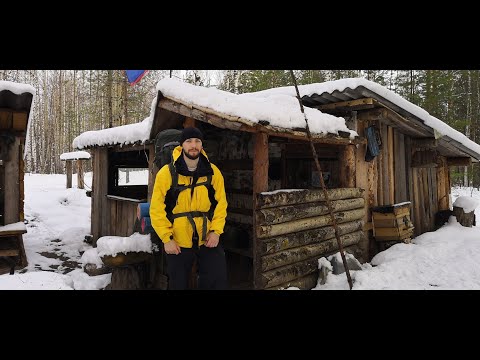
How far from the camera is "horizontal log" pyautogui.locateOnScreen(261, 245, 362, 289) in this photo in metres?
4.45

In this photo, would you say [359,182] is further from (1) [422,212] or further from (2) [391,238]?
(1) [422,212]

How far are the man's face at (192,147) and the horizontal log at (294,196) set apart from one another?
141 cm

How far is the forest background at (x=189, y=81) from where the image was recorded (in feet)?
64.6

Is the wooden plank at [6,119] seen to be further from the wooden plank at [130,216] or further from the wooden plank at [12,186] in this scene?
the wooden plank at [130,216]

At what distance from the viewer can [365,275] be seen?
17.1 feet

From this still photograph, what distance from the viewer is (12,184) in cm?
810

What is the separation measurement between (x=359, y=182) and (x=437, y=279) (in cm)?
242

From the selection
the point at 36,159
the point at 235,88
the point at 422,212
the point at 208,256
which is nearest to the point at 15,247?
the point at 208,256

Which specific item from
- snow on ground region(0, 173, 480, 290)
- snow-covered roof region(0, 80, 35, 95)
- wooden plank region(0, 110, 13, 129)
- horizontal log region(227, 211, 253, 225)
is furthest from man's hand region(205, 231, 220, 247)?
wooden plank region(0, 110, 13, 129)

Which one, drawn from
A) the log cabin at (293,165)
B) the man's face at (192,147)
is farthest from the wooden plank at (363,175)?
the man's face at (192,147)

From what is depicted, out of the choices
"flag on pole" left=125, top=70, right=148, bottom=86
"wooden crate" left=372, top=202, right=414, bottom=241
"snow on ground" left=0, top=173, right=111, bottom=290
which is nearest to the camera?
"snow on ground" left=0, top=173, right=111, bottom=290

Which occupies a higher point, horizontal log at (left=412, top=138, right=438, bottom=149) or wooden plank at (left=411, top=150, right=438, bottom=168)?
horizontal log at (left=412, top=138, right=438, bottom=149)

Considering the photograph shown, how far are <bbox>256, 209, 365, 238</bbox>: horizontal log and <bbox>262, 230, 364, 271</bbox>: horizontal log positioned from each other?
0.32m

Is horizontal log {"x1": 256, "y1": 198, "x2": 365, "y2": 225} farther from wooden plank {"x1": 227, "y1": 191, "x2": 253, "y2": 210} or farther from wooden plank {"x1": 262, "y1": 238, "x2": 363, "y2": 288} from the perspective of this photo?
wooden plank {"x1": 227, "y1": 191, "x2": 253, "y2": 210}
